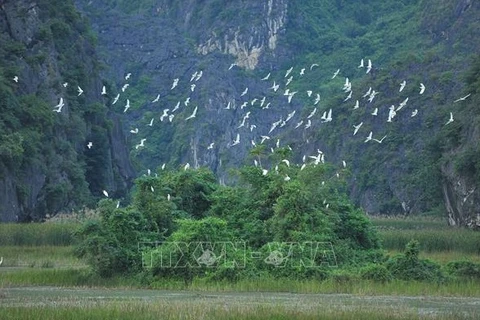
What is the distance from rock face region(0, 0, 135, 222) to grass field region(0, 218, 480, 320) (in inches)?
883

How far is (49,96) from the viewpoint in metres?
82.4

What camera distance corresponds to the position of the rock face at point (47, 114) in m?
72.9

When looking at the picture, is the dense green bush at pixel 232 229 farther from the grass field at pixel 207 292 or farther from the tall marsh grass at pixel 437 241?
the tall marsh grass at pixel 437 241

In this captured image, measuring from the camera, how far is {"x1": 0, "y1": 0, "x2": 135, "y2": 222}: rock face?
72938mm

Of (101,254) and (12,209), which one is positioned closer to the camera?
(101,254)

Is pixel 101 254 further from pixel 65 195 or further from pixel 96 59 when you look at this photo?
pixel 96 59

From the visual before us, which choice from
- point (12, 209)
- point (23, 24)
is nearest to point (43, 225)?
point (12, 209)

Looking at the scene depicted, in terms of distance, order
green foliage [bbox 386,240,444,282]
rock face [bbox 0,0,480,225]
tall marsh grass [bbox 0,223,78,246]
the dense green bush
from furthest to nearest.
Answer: rock face [bbox 0,0,480,225]
tall marsh grass [bbox 0,223,78,246]
the dense green bush
green foliage [bbox 386,240,444,282]

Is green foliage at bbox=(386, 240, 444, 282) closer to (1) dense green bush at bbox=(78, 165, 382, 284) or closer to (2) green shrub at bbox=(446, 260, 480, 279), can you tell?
(2) green shrub at bbox=(446, 260, 480, 279)

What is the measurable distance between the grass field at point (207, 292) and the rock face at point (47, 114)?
22.4 metres

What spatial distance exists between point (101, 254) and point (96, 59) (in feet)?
214

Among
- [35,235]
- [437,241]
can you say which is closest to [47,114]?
[35,235]

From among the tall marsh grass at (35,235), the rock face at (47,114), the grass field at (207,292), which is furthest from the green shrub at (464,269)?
the rock face at (47,114)

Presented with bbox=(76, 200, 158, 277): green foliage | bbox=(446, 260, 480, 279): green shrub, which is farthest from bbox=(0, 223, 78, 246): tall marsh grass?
bbox=(446, 260, 480, 279): green shrub
